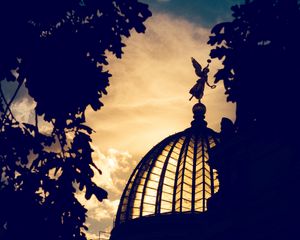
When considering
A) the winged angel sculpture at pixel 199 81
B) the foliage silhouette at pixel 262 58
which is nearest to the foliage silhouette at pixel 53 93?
the foliage silhouette at pixel 262 58

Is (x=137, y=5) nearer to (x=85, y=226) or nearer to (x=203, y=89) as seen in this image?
(x=85, y=226)

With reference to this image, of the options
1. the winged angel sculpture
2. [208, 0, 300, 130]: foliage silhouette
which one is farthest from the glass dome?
[208, 0, 300, 130]: foliage silhouette

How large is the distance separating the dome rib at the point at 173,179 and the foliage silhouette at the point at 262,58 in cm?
1802

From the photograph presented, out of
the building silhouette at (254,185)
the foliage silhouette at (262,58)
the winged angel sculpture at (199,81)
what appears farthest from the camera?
the winged angel sculpture at (199,81)

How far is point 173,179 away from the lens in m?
29.6

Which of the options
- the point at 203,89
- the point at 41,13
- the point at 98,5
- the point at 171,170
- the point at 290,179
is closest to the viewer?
the point at 41,13

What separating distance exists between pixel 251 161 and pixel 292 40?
4141 millimetres

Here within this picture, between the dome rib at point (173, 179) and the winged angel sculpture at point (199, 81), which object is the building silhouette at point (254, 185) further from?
the winged angel sculpture at point (199, 81)

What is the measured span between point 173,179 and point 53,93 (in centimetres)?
2304

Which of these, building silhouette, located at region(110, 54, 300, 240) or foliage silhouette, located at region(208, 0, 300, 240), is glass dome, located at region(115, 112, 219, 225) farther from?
foliage silhouette, located at region(208, 0, 300, 240)

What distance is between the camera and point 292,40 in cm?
934

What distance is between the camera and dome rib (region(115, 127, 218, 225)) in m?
28.0

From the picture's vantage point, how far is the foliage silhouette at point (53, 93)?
22.4ft

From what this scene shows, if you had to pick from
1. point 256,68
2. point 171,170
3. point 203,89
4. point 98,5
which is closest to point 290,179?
point 256,68
